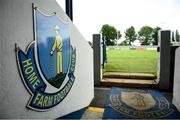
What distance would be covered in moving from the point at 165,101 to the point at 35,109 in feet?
12.0

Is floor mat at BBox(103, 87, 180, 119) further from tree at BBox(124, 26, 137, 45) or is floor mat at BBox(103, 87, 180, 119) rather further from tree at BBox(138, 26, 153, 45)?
tree at BBox(124, 26, 137, 45)

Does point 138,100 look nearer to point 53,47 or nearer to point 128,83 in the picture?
point 128,83

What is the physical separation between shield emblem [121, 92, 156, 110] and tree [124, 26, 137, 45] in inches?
2117

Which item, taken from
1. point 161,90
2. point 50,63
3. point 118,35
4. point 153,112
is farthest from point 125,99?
point 118,35

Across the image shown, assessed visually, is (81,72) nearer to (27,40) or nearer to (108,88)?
(27,40)

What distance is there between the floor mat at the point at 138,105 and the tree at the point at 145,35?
5238 centimetres

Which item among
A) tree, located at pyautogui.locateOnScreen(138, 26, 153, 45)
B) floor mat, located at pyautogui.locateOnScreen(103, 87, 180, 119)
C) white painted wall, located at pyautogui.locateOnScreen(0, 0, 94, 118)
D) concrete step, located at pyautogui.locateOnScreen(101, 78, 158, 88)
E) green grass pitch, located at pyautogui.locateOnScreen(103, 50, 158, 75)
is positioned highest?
tree, located at pyautogui.locateOnScreen(138, 26, 153, 45)

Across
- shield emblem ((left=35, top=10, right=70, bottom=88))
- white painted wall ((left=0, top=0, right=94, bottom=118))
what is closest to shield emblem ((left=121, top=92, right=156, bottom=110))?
shield emblem ((left=35, top=10, right=70, bottom=88))

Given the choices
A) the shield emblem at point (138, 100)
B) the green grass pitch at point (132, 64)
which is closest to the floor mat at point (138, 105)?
the shield emblem at point (138, 100)

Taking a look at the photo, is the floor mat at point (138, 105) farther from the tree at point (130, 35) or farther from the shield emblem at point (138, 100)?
the tree at point (130, 35)

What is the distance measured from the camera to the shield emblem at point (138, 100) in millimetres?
4012

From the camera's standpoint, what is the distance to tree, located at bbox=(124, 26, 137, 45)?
5692 cm

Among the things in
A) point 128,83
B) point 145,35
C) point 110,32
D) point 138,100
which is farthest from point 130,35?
point 138,100

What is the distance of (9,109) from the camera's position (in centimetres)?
175
